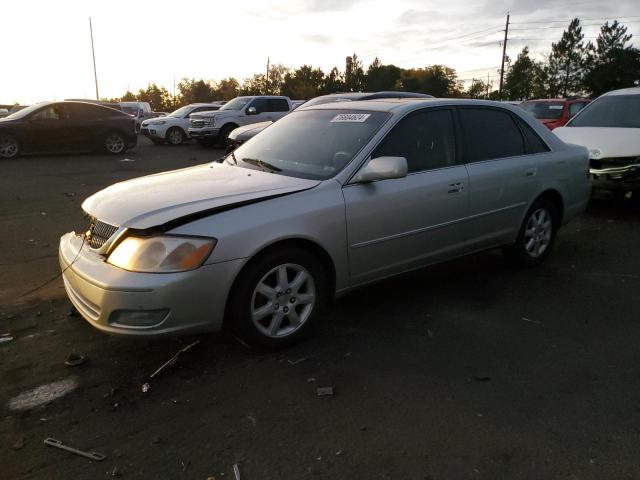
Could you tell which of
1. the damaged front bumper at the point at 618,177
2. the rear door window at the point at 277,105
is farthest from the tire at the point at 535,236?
the rear door window at the point at 277,105

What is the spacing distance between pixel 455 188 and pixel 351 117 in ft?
3.33

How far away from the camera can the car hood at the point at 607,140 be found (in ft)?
23.5

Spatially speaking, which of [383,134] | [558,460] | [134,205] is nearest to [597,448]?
[558,460]

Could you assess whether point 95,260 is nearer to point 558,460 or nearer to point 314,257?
point 314,257

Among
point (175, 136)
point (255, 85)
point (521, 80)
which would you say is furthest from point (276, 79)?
point (175, 136)

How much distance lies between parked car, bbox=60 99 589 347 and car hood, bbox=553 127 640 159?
8.69 feet

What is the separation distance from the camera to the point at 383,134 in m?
3.88

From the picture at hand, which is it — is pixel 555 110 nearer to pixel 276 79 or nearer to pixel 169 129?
pixel 169 129

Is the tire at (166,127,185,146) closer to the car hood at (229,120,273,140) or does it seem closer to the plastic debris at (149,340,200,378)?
the car hood at (229,120,273,140)

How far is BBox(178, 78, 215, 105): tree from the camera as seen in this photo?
68938 mm

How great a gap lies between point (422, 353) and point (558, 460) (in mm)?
1145

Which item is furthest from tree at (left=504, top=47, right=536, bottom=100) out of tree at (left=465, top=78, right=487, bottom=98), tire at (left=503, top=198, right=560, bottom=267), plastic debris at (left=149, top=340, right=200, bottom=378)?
plastic debris at (left=149, top=340, right=200, bottom=378)

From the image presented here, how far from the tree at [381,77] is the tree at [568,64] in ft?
75.9

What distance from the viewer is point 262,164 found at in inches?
162
